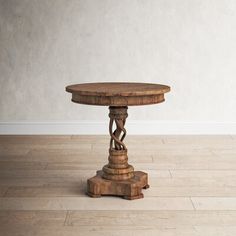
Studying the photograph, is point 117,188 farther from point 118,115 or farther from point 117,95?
point 117,95

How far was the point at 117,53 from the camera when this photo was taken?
5016 millimetres

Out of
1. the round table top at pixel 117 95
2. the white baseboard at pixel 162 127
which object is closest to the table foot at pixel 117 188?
the round table top at pixel 117 95

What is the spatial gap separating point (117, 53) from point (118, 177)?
2.12m

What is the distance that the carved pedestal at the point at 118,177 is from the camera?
3088 millimetres

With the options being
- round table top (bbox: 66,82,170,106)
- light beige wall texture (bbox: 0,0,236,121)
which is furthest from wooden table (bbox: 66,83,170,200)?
light beige wall texture (bbox: 0,0,236,121)

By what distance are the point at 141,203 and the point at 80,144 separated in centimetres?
174

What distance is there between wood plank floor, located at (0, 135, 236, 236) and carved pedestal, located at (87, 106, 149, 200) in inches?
2.2

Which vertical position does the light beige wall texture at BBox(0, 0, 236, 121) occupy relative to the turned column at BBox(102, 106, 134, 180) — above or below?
above

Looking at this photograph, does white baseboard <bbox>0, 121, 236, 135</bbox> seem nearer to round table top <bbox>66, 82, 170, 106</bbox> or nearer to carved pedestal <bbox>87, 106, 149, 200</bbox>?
carved pedestal <bbox>87, 106, 149, 200</bbox>

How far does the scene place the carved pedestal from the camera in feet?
10.1

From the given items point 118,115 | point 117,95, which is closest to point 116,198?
point 118,115

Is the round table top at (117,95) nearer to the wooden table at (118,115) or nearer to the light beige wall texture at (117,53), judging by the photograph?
the wooden table at (118,115)

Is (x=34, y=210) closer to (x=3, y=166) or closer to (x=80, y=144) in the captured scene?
(x=3, y=166)

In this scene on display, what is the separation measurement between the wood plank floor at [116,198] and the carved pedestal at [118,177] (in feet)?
0.18
